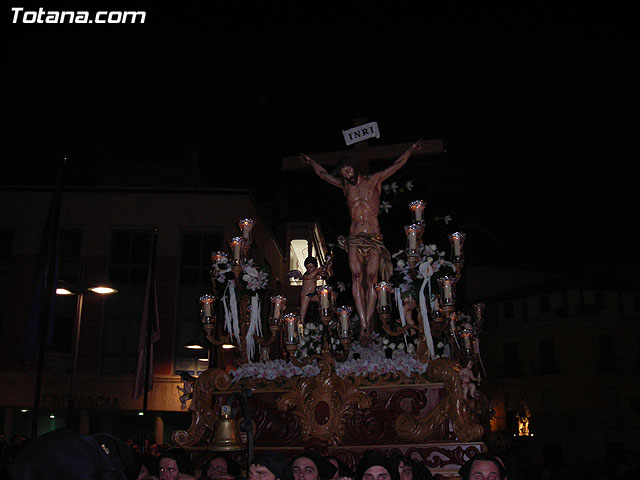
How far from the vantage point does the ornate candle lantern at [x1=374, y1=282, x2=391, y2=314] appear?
342 inches

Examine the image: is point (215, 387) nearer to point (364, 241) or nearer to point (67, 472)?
point (364, 241)

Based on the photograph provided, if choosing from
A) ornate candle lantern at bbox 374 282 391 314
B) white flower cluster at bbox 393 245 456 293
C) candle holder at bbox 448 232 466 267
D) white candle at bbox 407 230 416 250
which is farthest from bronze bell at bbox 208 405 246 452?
candle holder at bbox 448 232 466 267

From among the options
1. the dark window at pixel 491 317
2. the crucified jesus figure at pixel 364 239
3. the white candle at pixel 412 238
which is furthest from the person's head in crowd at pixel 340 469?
the dark window at pixel 491 317

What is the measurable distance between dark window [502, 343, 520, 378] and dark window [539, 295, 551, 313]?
290 centimetres

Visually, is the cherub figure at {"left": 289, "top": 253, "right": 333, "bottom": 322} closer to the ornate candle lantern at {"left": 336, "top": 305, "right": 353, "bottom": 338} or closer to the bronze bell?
the ornate candle lantern at {"left": 336, "top": 305, "right": 353, "bottom": 338}

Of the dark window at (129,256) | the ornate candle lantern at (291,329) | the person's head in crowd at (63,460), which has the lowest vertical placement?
the person's head in crowd at (63,460)

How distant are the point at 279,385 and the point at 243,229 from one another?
245cm

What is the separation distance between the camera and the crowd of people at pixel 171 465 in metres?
3.04

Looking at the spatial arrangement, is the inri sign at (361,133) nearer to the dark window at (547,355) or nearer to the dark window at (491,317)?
the dark window at (547,355)

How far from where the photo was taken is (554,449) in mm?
36688

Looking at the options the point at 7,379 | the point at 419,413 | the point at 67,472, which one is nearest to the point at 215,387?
the point at 419,413

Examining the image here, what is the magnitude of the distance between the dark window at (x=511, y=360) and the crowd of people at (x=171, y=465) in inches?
1232

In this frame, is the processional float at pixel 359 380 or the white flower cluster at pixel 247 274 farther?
the white flower cluster at pixel 247 274

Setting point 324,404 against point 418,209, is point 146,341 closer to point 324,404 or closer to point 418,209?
point 324,404
